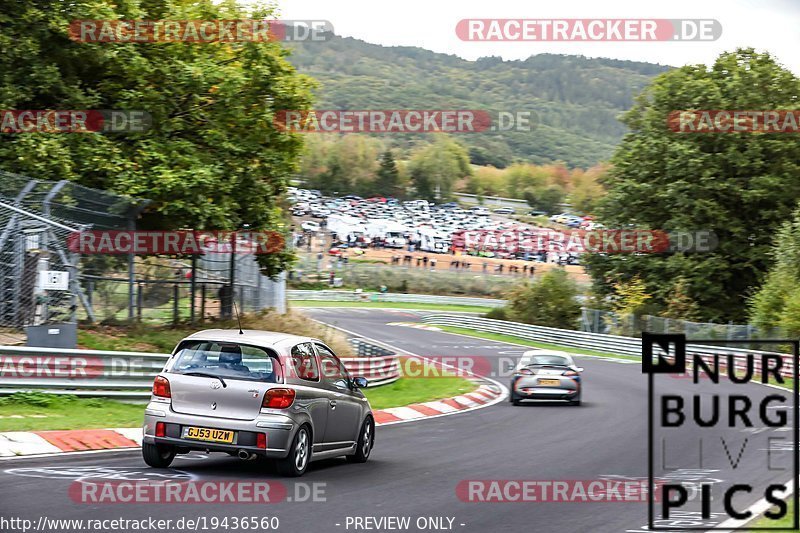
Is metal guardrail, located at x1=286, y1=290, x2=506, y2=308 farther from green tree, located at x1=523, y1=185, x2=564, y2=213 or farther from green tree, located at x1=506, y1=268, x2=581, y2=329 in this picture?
green tree, located at x1=523, y1=185, x2=564, y2=213

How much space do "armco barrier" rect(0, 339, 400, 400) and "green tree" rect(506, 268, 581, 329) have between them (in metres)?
39.1

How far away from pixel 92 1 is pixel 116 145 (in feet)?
10.3

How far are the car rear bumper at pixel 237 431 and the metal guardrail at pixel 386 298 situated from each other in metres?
69.2

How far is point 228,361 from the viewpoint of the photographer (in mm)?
10594

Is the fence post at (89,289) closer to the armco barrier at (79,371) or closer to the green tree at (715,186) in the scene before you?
the armco barrier at (79,371)

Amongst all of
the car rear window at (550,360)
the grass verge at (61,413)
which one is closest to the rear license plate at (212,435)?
the grass verge at (61,413)

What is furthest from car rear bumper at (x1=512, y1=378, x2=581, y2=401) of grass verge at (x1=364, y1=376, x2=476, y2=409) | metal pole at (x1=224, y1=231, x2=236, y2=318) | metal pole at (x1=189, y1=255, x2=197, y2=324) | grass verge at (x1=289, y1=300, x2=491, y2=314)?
grass verge at (x1=289, y1=300, x2=491, y2=314)

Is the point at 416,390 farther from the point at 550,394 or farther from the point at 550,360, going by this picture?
the point at 550,394

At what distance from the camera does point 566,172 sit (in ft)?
545

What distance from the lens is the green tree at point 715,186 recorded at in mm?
48812

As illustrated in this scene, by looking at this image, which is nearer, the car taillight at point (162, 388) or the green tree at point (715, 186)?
the car taillight at point (162, 388)

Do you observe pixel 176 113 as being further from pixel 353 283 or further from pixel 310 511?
pixel 353 283

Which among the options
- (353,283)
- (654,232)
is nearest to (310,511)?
(654,232)

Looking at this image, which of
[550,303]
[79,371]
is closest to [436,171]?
[550,303]
